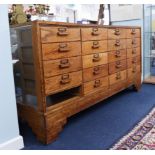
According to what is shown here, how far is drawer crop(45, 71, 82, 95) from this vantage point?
1.46 meters

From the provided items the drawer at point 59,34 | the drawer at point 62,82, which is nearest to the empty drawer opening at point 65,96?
the drawer at point 62,82

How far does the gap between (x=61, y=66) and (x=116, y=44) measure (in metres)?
0.84

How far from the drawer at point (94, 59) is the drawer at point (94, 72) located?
0.11 feet

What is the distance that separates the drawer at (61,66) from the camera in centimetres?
144

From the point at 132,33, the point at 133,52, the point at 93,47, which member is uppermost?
the point at 132,33

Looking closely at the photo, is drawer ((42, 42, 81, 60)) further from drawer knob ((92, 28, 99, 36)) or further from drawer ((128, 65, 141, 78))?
drawer ((128, 65, 141, 78))

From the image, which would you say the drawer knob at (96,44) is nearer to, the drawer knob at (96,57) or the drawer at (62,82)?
the drawer knob at (96,57)

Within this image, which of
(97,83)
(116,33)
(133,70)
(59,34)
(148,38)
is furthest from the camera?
(148,38)

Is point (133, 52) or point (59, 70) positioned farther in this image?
point (133, 52)

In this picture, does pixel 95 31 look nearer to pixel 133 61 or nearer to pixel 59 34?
pixel 59 34

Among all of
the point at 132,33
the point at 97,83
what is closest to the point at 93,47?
the point at 97,83

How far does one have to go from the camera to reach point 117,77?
225 centimetres

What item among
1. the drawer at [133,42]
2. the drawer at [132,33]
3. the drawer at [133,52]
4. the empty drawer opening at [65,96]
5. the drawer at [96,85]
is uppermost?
the drawer at [132,33]
